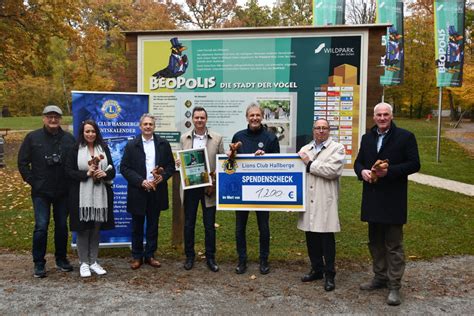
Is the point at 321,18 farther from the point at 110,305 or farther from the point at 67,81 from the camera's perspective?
the point at 67,81

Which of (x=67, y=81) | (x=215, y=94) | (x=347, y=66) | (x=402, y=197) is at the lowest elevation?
(x=402, y=197)

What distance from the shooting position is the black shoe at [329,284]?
5.14 m

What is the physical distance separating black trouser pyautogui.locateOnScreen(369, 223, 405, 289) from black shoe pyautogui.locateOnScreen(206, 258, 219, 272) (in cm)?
197

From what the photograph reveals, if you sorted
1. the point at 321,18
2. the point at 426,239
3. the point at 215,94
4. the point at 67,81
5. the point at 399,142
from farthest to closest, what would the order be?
the point at 67,81, the point at 321,18, the point at 426,239, the point at 215,94, the point at 399,142

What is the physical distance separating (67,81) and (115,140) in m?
37.3

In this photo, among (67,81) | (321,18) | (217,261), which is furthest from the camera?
(67,81)

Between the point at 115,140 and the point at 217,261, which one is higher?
the point at 115,140

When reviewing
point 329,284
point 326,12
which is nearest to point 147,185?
point 329,284

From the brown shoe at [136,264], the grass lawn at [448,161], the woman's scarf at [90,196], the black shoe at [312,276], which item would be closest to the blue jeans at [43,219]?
the woman's scarf at [90,196]

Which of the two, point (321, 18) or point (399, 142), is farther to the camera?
point (321, 18)

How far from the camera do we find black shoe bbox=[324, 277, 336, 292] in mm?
5145

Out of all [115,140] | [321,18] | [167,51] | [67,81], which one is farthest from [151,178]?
[67,81]

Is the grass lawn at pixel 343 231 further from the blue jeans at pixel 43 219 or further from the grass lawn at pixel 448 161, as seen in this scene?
the grass lawn at pixel 448 161

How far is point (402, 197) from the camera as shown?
189 inches
